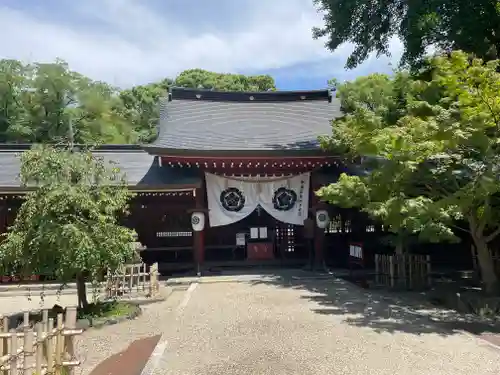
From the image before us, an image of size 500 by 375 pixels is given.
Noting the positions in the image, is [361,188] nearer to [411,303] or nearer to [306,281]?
[411,303]

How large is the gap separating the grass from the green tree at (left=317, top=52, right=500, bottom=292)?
530 centimetres

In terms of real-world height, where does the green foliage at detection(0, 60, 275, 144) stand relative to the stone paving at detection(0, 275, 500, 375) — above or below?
above

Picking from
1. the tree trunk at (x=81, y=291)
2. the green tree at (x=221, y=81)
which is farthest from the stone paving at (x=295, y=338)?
the green tree at (x=221, y=81)

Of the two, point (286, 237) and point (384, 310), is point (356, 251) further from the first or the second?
point (384, 310)

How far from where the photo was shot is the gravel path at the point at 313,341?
5680mm

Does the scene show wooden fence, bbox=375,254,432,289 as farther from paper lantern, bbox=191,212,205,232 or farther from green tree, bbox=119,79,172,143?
green tree, bbox=119,79,172,143

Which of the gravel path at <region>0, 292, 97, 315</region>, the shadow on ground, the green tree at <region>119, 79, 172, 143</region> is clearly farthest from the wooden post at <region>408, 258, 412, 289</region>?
the green tree at <region>119, 79, 172, 143</region>

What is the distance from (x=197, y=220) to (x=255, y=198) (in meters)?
Result: 2.08

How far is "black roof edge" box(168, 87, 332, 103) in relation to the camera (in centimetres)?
1811

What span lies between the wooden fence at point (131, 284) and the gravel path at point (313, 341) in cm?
120

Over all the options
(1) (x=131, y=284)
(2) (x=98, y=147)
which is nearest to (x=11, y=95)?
(2) (x=98, y=147)

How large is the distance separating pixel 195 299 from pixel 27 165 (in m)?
4.80

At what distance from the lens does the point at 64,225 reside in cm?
779

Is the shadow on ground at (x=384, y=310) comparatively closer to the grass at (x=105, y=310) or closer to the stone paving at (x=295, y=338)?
the stone paving at (x=295, y=338)
